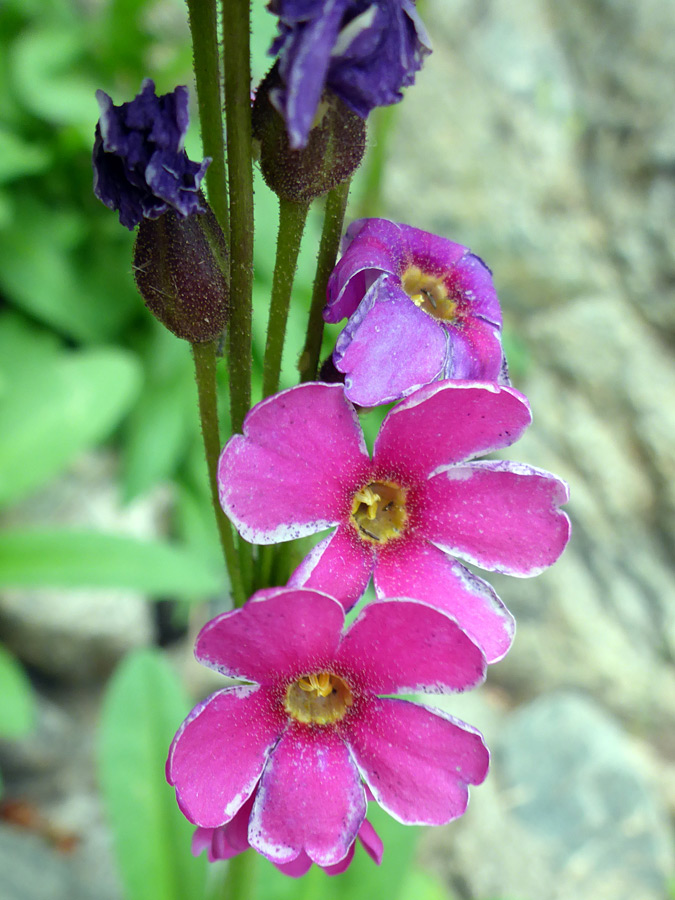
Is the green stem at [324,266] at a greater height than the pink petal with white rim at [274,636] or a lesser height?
greater

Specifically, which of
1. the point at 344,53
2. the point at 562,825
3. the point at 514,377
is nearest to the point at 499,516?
the point at 344,53

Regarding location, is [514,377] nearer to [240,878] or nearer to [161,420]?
[161,420]

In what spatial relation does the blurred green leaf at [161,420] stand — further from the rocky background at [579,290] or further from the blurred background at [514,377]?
the rocky background at [579,290]

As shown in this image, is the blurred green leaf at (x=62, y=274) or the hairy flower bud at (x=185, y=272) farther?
the blurred green leaf at (x=62, y=274)

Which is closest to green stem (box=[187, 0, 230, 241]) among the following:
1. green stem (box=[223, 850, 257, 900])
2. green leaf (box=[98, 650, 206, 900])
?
green stem (box=[223, 850, 257, 900])

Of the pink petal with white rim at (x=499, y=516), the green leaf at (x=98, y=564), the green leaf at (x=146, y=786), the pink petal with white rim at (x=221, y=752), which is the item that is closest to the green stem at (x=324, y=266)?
the pink petal with white rim at (x=499, y=516)
